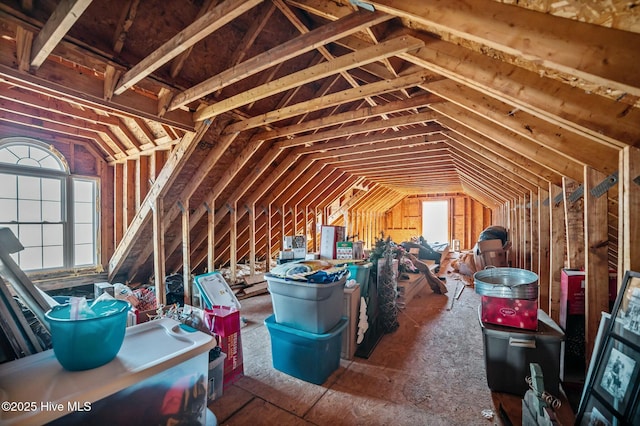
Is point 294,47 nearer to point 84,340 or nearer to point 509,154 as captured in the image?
point 84,340

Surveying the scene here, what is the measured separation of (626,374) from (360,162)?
5.24m

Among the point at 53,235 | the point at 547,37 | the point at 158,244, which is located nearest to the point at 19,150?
the point at 53,235

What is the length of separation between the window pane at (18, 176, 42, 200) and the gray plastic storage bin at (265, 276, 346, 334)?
4.36 m

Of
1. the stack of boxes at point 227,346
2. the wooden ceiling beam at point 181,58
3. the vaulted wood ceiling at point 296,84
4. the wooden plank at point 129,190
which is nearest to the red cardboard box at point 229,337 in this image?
the stack of boxes at point 227,346

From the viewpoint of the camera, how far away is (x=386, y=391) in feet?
7.49

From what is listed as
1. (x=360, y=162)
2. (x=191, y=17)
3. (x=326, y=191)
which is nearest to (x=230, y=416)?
(x=191, y=17)

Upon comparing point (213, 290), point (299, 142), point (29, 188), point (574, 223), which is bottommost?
point (213, 290)

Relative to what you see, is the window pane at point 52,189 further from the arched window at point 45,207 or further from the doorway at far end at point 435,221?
the doorway at far end at point 435,221

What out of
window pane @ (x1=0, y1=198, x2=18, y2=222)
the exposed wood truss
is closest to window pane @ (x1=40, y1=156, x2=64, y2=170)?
the exposed wood truss

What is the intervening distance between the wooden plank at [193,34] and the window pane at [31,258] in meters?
3.49

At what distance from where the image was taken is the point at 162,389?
1.17m

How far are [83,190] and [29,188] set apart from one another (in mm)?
662

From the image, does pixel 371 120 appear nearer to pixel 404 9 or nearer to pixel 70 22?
pixel 404 9

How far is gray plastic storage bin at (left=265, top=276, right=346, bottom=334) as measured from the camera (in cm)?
233
